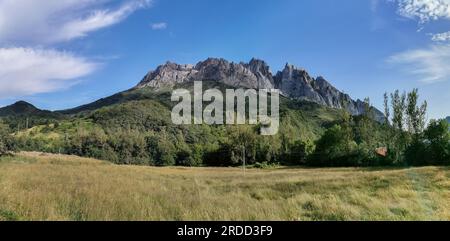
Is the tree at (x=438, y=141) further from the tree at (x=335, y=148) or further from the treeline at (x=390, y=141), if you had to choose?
the tree at (x=335, y=148)

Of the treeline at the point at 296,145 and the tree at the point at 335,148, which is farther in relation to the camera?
the tree at the point at 335,148

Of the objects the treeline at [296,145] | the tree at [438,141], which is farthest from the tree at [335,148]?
the tree at [438,141]

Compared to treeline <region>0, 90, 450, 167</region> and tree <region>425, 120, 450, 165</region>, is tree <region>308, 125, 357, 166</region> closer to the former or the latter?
treeline <region>0, 90, 450, 167</region>

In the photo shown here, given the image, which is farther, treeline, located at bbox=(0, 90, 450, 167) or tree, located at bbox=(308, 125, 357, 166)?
tree, located at bbox=(308, 125, 357, 166)

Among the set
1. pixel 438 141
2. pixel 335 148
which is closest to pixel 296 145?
pixel 335 148

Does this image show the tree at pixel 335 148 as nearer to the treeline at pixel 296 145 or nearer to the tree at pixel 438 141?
the treeline at pixel 296 145

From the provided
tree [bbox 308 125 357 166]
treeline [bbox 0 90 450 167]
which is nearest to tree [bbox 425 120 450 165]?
treeline [bbox 0 90 450 167]

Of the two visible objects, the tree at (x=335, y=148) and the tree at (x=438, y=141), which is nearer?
the tree at (x=438, y=141)

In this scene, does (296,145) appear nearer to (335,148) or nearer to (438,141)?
(335,148)

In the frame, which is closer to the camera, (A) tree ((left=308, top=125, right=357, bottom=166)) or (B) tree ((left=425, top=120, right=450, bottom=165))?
(B) tree ((left=425, top=120, right=450, bottom=165))

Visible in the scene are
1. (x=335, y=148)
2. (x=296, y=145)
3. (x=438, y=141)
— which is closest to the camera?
(x=438, y=141)
